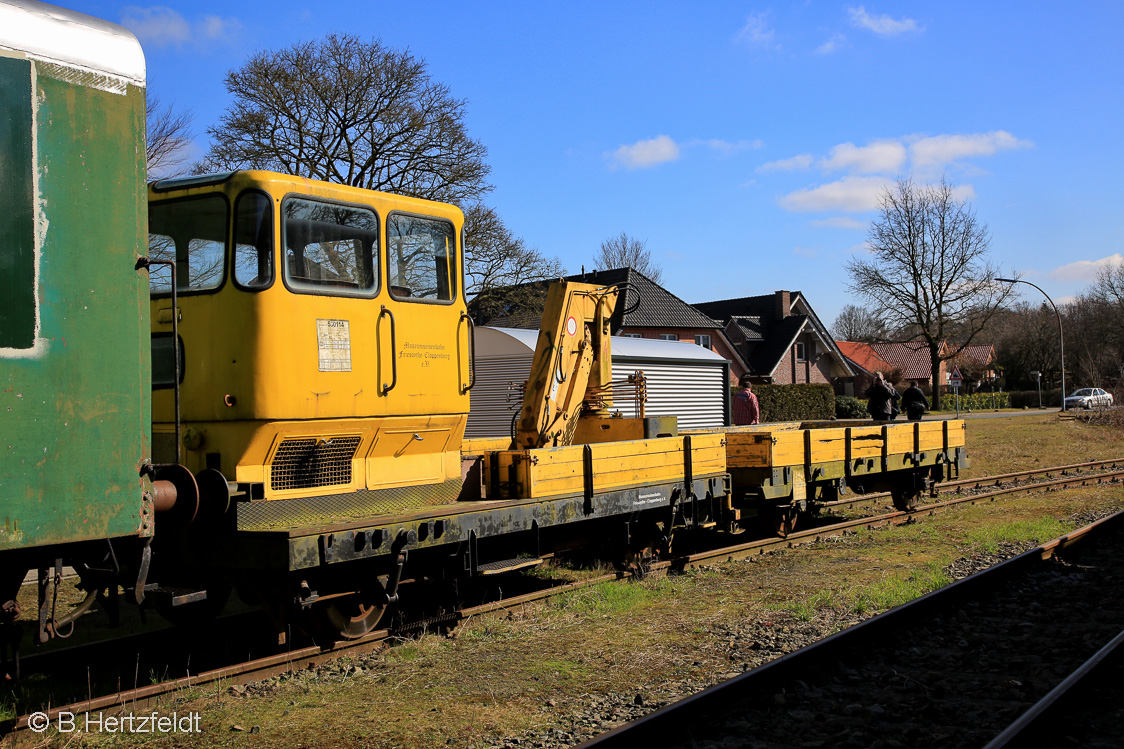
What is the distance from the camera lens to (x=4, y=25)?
12.6 feet

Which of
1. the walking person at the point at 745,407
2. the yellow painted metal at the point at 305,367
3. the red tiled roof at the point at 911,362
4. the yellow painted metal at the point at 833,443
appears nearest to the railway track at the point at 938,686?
the yellow painted metal at the point at 305,367

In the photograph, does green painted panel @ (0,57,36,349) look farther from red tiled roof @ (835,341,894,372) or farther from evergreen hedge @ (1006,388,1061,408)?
red tiled roof @ (835,341,894,372)

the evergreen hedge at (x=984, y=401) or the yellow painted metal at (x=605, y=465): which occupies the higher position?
the yellow painted metal at (x=605, y=465)

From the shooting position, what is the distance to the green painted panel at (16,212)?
3770 millimetres

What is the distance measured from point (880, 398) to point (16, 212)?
13.7 metres

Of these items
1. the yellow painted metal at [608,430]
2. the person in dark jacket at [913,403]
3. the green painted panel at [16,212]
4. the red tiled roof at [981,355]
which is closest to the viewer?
the green painted panel at [16,212]

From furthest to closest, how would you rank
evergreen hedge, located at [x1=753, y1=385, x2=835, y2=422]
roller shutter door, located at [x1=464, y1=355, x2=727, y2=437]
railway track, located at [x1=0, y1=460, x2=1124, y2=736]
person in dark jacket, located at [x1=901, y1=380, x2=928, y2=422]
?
evergreen hedge, located at [x1=753, y1=385, x2=835, y2=422] < roller shutter door, located at [x1=464, y1=355, x2=727, y2=437] < person in dark jacket, located at [x1=901, y1=380, x2=928, y2=422] < railway track, located at [x1=0, y1=460, x2=1124, y2=736]

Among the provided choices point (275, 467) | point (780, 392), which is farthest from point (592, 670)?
point (780, 392)

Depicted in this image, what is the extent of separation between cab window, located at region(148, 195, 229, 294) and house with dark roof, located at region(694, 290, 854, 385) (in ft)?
156

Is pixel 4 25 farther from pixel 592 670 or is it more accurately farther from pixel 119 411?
pixel 592 670

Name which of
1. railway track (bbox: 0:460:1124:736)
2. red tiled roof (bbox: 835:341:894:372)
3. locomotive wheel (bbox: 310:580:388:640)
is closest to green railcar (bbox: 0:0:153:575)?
railway track (bbox: 0:460:1124:736)

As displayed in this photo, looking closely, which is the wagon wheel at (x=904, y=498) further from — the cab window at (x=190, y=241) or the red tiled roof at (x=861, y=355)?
the red tiled roof at (x=861, y=355)

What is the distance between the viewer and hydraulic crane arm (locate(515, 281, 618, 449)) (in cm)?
880

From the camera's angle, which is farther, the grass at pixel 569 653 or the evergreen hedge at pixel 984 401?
the evergreen hedge at pixel 984 401
